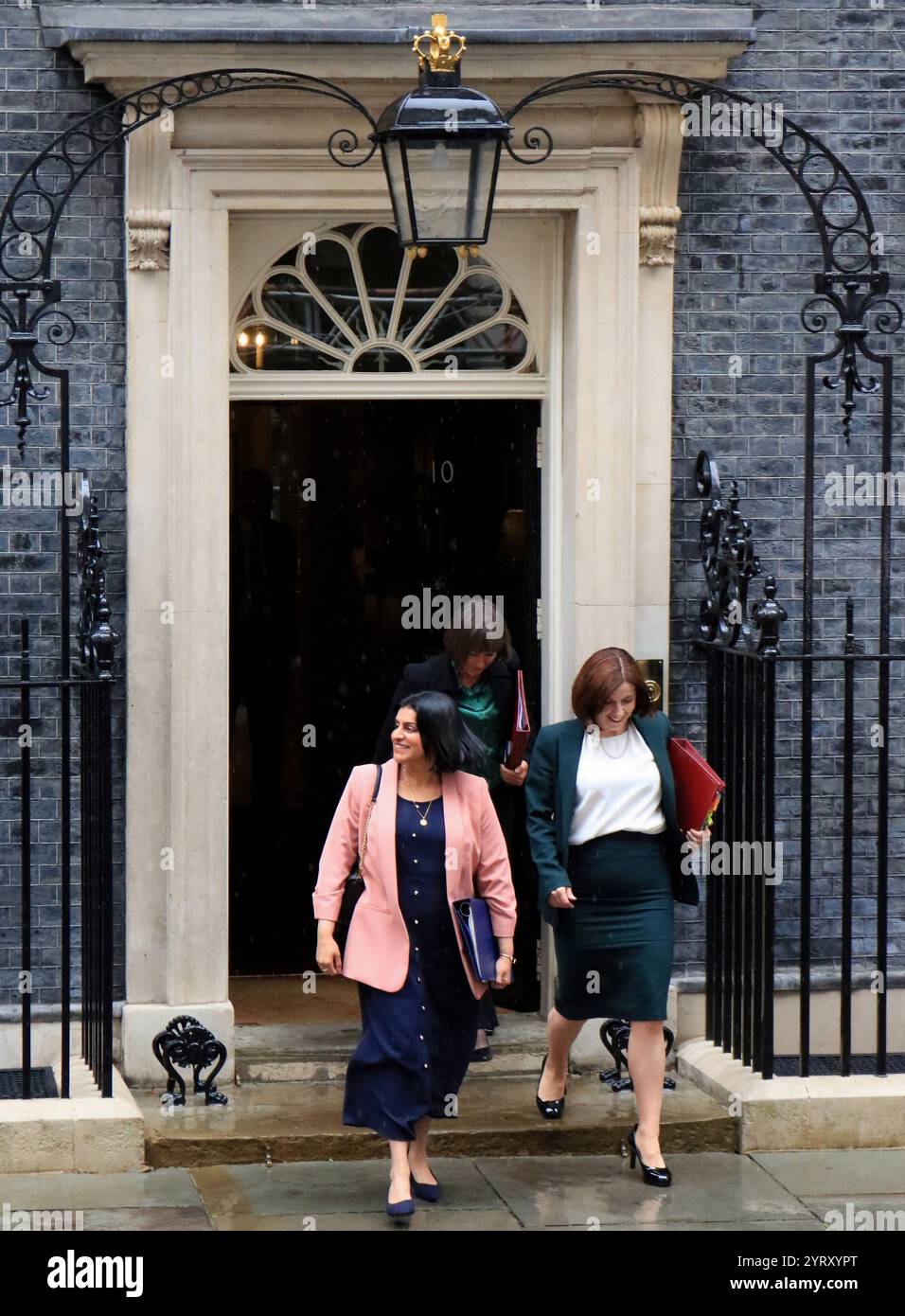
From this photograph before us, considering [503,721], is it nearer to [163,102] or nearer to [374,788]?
[374,788]

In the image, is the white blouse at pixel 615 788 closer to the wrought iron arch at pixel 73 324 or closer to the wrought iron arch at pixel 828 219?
the wrought iron arch at pixel 73 324

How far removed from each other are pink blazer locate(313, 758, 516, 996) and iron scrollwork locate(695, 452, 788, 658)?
1.31 m

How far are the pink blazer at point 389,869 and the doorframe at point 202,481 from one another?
1484 mm

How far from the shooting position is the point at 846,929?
25.7 feet

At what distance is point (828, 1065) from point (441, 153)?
3756 millimetres

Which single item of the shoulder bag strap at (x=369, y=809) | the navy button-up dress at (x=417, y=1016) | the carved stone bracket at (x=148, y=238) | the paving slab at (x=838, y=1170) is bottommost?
the paving slab at (x=838, y=1170)

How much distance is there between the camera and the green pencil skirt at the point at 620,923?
741 centimetres

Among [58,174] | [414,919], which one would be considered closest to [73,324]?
[58,174]

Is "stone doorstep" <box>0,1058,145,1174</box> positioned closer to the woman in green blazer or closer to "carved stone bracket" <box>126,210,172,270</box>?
the woman in green blazer

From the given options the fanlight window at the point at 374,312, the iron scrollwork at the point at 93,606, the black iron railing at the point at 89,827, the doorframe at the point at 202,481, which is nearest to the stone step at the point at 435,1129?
the black iron railing at the point at 89,827

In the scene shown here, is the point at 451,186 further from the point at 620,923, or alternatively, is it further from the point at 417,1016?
the point at 417,1016

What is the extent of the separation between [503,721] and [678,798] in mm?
1243

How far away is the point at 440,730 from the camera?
698 centimetres
